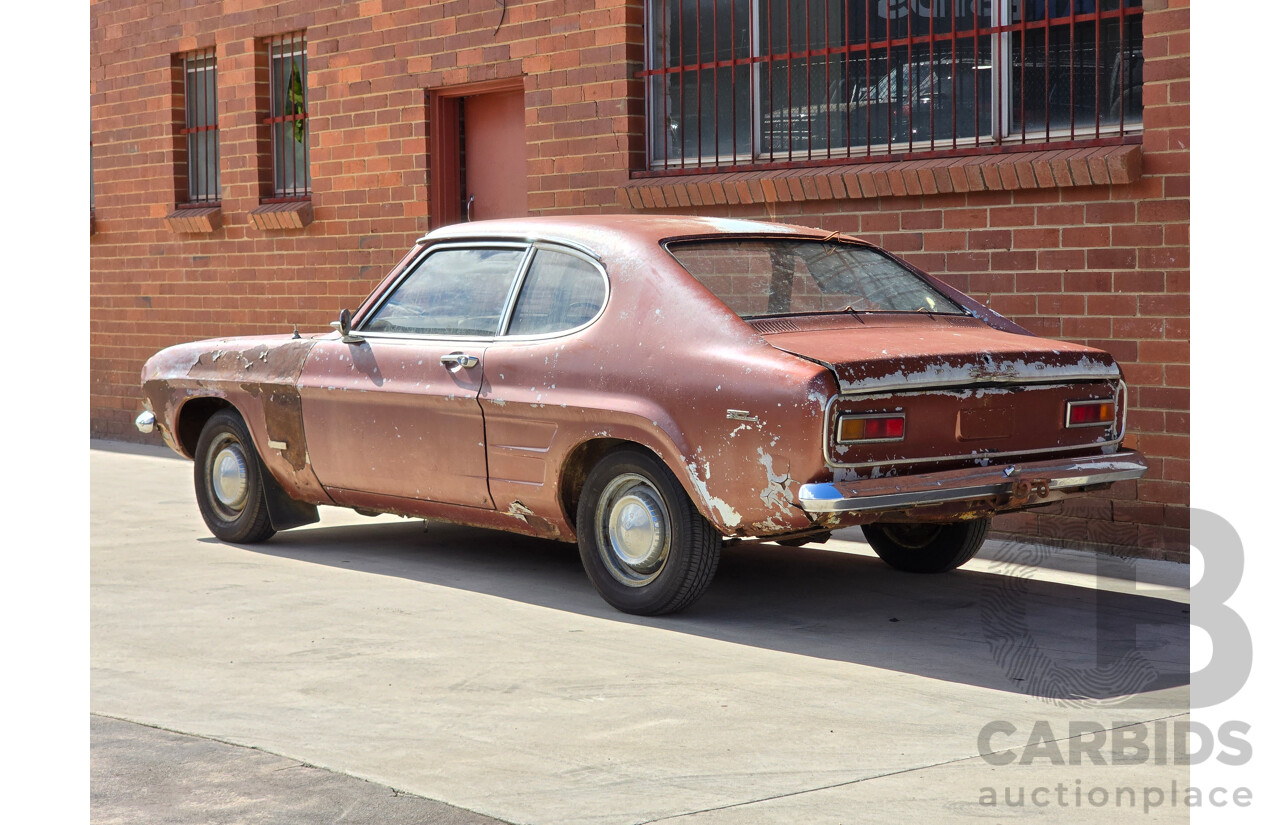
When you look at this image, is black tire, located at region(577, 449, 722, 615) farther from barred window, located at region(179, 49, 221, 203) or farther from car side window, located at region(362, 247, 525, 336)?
barred window, located at region(179, 49, 221, 203)

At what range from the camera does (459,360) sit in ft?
22.0

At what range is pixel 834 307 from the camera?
6.34 m

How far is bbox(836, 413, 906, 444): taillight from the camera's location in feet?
17.7

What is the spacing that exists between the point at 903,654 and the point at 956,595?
1128mm

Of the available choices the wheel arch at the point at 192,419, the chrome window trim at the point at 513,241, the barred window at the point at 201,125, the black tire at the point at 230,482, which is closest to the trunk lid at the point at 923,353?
the chrome window trim at the point at 513,241

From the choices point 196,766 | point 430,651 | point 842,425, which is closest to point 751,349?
point 842,425

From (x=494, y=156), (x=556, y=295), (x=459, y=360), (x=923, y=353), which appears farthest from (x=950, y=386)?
(x=494, y=156)

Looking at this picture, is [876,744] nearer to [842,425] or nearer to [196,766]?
[842,425]

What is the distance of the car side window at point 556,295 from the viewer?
6.41 meters

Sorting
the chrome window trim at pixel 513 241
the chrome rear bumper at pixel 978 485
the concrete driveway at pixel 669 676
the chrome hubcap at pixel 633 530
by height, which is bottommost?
the concrete driveway at pixel 669 676

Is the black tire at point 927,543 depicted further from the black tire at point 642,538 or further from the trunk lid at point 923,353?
the black tire at point 642,538

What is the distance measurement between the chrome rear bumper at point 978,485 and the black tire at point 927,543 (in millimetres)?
935

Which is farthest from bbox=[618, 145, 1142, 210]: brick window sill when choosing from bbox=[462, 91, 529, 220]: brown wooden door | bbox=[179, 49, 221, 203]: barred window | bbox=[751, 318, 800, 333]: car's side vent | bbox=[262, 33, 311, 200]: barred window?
bbox=[179, 49, 221, 203]: barred window

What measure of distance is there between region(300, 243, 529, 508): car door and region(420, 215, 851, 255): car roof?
0.28 ft
